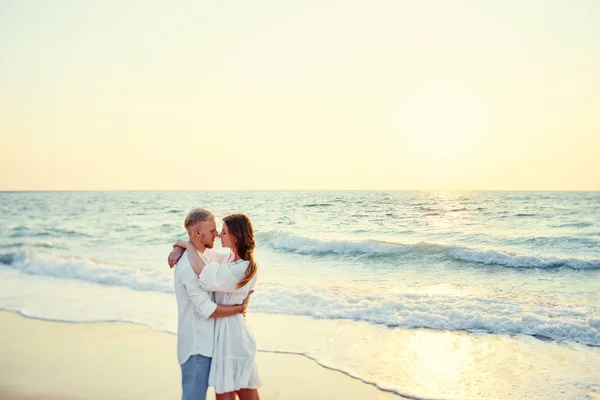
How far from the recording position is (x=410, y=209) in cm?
2948

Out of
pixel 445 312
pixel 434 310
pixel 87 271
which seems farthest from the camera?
pixel 87 271

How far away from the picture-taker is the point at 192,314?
358cm

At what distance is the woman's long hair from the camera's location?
353 centimetres

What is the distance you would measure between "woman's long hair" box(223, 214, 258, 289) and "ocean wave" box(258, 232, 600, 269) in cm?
1330

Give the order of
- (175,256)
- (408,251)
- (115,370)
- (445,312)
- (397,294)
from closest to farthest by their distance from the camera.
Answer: (175,256)
(115,370)
(445,312)
(397,294)
(408,251)

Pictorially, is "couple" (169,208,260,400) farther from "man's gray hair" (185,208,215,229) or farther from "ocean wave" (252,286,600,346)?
"ocean wave" (252,286,600,346)

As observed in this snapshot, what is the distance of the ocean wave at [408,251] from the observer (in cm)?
1535

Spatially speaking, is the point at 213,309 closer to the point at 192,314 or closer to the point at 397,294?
the point at 192,314

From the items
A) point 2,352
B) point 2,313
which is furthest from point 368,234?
point 2,352

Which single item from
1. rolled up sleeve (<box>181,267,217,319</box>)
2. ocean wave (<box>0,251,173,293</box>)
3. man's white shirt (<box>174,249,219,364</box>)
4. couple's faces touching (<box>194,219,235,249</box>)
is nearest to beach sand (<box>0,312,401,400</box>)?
man's white shirt (<box>174,249,219,364</box>)

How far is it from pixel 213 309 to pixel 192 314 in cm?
20

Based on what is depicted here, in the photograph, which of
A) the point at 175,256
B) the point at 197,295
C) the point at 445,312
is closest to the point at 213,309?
the point at 197,295

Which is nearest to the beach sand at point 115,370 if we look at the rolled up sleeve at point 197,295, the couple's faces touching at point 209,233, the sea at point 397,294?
the sea at point 397,294

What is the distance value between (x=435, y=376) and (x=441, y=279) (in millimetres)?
7643
